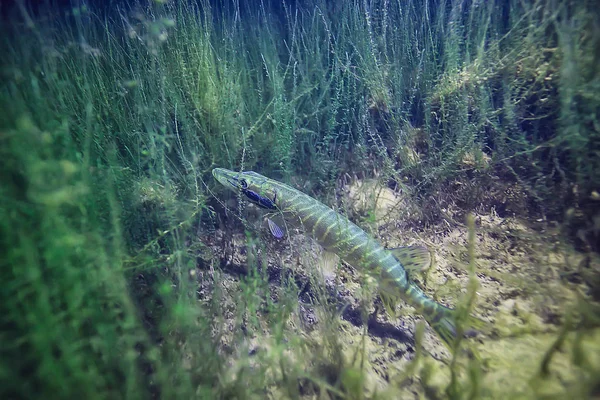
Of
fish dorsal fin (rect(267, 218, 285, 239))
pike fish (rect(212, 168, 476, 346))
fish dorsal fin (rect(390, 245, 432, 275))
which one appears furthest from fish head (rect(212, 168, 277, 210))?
fish dorsal fin (rect(390, 245, 432, 275))

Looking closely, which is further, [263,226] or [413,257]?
[263,226]

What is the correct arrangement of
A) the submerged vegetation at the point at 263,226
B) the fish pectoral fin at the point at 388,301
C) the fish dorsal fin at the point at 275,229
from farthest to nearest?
the fish dorsal fin at the point at 275,229 → the fish pectoral fin at the point at 388,301 → the submerged vegetation at the point at 263,226

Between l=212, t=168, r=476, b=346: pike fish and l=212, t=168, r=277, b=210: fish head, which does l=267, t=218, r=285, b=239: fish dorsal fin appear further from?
l=212, t=168, r=277, b=210: fish head

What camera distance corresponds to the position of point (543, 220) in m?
3.28

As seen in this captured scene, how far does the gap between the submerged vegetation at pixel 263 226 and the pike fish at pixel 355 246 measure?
0.23m

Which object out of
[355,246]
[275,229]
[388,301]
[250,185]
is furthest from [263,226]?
[388,301]

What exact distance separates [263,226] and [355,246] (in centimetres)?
129

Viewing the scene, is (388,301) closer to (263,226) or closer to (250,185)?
(263,226)

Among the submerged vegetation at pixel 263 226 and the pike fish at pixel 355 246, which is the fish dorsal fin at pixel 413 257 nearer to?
the pike fish at pixel 355 246

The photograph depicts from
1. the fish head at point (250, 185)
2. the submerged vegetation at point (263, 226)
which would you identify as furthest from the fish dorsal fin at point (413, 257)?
the fish head at point (250, 185)

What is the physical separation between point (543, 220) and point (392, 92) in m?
2.74

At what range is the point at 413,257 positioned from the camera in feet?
9.64

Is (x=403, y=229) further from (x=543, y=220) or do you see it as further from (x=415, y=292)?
(x=543, y=220)

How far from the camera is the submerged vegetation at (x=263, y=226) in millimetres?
1785
